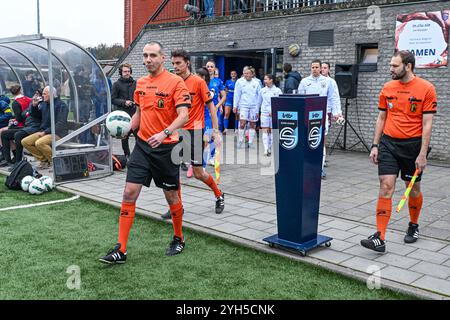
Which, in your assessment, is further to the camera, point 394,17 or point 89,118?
point 394,17

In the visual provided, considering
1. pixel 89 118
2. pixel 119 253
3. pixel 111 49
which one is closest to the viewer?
pixel 119 253

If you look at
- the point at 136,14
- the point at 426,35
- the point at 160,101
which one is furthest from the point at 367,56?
the point at 136,14

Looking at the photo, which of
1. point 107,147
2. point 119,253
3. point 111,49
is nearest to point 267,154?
point 107,147

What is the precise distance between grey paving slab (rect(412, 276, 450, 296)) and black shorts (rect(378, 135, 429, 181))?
1.11 m

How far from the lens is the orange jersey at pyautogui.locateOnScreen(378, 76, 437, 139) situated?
15.8 feet

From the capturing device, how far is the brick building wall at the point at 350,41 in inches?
423

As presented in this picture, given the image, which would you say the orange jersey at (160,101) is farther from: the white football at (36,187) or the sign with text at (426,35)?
the sign with text at (426,35)

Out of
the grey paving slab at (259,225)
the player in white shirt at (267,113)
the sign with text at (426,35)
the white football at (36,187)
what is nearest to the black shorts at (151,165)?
the grey paving slab at (259,225)

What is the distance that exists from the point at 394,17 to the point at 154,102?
321 inches

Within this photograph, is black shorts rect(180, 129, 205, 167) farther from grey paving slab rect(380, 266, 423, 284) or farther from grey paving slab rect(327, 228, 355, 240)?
grey paving slab rect(380, 266, 423, 284)

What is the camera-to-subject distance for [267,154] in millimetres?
11406

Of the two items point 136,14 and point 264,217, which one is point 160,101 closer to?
point 264,217

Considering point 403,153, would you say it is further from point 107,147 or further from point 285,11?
point 285,11

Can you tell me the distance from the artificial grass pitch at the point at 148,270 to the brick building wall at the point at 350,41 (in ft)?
24.1
